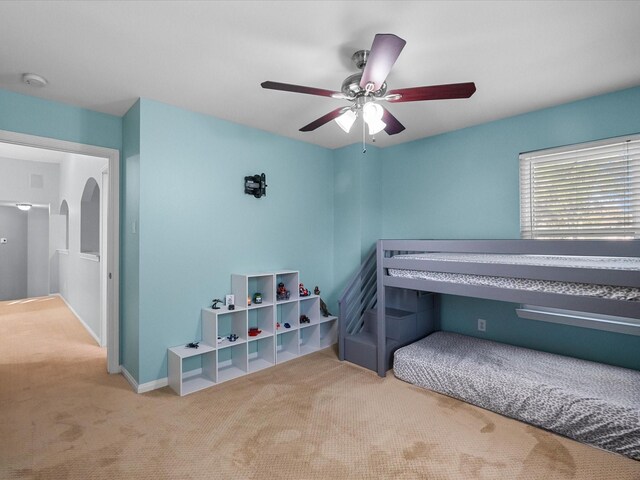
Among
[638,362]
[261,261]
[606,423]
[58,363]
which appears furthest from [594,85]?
[58,363]

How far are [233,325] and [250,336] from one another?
0.23 meters

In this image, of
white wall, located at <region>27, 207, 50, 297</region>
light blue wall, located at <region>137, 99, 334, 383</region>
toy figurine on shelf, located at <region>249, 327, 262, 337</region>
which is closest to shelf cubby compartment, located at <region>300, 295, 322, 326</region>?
light blue wall, located at <region>137, 99, 334, 383</region>

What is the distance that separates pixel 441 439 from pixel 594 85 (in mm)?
2796

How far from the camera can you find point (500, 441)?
2.03 meters

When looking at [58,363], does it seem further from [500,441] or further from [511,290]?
[511,290]

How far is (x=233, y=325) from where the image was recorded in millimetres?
3277

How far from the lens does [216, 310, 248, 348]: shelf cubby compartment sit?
308 centimetres

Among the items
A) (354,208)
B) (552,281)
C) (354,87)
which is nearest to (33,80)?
(354,87)

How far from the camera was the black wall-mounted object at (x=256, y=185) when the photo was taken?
3361 mm

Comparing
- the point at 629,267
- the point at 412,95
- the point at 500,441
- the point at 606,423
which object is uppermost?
the point at 412,95

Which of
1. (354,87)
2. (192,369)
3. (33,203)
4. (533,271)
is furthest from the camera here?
(33,203)

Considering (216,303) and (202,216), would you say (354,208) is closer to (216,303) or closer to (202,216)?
(202,216)

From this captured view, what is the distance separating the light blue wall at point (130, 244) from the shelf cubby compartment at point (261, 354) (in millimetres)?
1050

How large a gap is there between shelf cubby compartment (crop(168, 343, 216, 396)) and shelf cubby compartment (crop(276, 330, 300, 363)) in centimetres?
72
